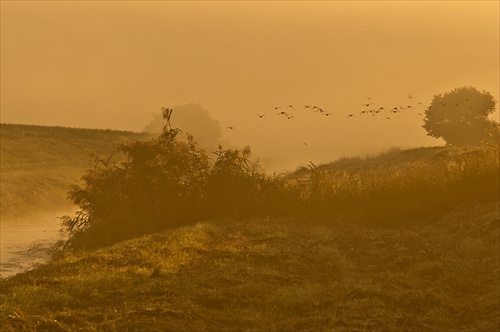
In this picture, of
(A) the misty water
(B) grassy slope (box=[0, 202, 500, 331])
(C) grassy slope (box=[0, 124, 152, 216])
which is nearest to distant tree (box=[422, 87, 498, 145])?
(C) grassy slope (box=[0, 124, 152, 216])

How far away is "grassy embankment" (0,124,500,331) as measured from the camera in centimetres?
923

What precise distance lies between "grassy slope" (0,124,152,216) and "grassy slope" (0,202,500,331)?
12.5 metres

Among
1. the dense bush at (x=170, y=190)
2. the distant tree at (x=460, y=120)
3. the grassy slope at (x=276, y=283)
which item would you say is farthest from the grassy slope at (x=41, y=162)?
the distant tree at (x=460, y=120)

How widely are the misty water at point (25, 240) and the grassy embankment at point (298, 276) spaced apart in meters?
4.55

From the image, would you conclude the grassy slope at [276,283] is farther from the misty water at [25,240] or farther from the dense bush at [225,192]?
the misty water at [25,240]

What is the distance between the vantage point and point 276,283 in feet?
37.2

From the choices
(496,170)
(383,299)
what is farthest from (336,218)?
(383,299)

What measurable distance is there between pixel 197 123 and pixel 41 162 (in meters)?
54.9

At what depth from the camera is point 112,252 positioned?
1364 centimetres

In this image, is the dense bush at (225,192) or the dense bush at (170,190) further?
the dense bush at (170,190)

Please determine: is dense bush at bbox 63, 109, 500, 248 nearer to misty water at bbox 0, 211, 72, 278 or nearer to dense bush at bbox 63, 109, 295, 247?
dense bush at bbox 63, 109, 295, 247

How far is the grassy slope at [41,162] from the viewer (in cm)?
3448

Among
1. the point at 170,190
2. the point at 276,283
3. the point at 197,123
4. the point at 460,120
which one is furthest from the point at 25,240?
the point at 197,123

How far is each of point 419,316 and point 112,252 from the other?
20.6 feet
